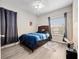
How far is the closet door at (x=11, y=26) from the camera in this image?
432 cm

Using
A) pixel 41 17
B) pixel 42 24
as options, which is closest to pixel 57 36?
pixel 42 24

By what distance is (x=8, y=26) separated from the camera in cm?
434

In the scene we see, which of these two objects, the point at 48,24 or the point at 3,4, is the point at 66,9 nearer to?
the point at 48,24

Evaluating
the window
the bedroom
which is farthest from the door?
the bedroom

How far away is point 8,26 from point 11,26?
0.23m

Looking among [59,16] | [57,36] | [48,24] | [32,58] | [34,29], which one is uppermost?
[59,16]

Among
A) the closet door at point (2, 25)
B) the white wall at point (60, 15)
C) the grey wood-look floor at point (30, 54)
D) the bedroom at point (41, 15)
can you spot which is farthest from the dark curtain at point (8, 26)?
the white wall at point (60, 15)

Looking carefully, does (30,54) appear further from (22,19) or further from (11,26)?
(22,19)

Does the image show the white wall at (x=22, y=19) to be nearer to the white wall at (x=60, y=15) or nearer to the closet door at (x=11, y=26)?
the closet door at (x=11, y=26)

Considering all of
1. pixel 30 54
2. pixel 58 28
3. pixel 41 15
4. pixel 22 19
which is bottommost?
pixel 30 54

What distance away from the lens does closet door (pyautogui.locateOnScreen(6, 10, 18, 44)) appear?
432cm

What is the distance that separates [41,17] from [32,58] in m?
5.15

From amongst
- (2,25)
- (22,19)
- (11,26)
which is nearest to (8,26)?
(11,26)

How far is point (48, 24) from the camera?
677 centimetres
